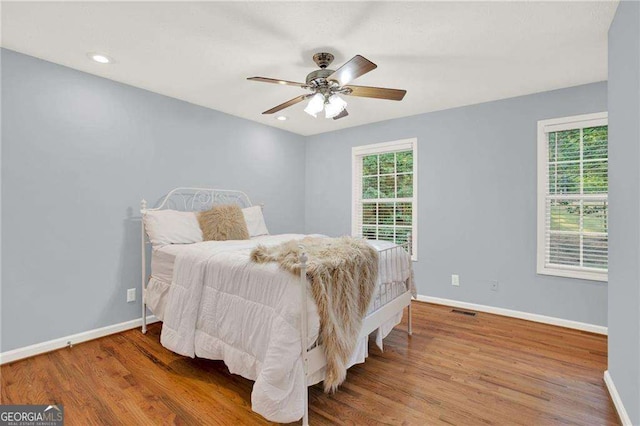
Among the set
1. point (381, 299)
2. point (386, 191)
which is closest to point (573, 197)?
point (386, 191)

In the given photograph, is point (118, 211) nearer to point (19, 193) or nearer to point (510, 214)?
point (19, 193)

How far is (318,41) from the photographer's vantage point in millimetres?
2314

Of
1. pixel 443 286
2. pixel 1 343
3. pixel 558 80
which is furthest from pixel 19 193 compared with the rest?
pixel 558 80

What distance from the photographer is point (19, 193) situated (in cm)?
251

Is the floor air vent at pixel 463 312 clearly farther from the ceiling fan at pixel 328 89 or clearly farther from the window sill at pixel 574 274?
the ceiling fan at pixel 328 89

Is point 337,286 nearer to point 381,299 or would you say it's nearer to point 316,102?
point 381,299

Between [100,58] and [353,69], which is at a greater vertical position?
[100,58]

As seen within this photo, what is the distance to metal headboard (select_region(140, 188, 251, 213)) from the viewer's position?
347cm

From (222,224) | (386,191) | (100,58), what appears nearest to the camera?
(100,58)

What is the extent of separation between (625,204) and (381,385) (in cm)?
182

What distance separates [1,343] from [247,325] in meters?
2.11

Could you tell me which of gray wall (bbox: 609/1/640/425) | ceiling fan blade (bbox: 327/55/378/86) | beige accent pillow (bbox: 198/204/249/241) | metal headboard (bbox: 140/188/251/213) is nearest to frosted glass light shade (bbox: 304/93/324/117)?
ceiling fan blade (bbox: 327/55/378/86)

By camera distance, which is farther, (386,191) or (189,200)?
(386,191)

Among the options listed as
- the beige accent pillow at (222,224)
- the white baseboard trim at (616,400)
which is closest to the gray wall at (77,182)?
the beige accent pillow at (222,224)
